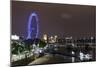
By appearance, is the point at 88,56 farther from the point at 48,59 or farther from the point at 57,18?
the point at 57,18

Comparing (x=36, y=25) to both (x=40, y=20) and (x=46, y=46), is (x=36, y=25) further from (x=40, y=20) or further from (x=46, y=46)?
(x=46, y=46)

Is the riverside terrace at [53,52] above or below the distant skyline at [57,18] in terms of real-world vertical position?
below

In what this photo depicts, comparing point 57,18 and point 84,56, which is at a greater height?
point 57,18

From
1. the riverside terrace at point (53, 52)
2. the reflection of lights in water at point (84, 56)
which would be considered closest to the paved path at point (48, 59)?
the riverside terrace at point (53, 52)

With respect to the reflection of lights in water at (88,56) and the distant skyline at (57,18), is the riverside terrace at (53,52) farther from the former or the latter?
the distant skyline at (57,18)

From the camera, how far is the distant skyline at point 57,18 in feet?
8.67

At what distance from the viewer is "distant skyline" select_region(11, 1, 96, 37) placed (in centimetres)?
264

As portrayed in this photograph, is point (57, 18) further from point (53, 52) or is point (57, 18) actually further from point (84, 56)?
point (84, 56)

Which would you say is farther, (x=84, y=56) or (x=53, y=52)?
(x=84, y=56)

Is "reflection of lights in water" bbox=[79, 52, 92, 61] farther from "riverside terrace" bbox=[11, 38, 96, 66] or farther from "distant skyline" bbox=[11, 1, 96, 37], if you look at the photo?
"distant skyline" bbox=[11, 1, 96, 37]

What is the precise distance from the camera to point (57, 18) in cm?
283

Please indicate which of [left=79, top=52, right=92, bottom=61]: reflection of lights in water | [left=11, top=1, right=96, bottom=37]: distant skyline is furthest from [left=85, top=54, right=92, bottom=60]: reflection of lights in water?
[left=11, top=1, right=96, bottom=37]: distant skyline

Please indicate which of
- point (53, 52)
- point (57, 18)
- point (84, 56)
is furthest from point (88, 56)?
point (57, 18)

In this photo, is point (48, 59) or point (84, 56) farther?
point (84, 56)
